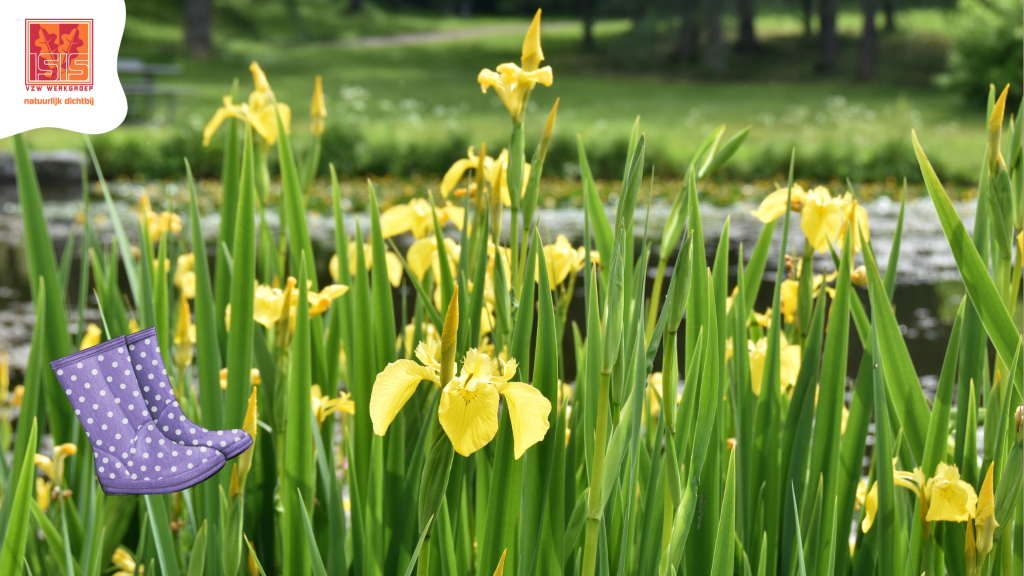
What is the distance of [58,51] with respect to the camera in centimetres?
62

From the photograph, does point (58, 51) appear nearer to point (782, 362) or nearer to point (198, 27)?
point (782, 362)

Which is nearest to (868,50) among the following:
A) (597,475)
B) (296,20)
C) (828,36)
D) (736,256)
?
(828,36)

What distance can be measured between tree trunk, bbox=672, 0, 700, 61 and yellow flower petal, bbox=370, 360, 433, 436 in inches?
622

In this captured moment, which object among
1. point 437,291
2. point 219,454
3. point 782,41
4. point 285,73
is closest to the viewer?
point 219,454

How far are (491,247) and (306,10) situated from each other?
19.1 metres

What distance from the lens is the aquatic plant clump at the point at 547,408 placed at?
470 millimetres

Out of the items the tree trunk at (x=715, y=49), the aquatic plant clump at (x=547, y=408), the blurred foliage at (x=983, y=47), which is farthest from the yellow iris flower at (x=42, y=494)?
the tree trunk at (x=715, y=49)

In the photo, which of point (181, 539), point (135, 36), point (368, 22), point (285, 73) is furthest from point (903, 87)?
point (181, 539)

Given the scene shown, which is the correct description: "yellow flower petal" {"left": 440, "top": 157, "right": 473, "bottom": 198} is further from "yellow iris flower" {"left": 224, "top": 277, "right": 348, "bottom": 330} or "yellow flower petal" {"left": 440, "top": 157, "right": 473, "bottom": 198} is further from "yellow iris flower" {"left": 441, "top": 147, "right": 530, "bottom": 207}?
"yellow iris flower" {"left": 224, "top": 277, "right": 348, "bottom": 330}

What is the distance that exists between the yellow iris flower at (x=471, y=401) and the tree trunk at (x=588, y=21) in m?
17.8

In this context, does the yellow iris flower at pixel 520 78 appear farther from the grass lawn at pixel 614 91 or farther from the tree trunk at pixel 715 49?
the tree trunk at pixel 715 49

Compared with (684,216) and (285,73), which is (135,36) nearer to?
(285,73)

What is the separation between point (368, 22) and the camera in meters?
19.0

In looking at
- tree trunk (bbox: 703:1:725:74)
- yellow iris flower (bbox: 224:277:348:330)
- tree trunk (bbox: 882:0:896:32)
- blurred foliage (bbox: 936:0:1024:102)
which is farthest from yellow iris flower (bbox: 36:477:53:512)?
tree trunk (bbox: 882:0:896:32)
